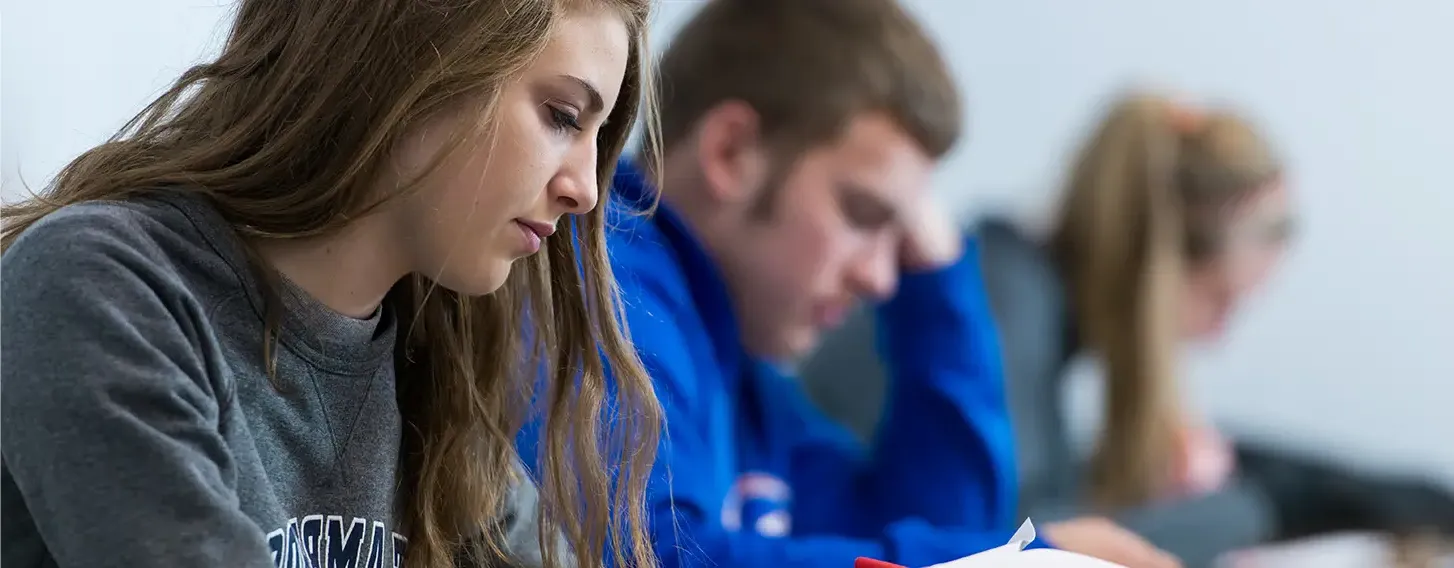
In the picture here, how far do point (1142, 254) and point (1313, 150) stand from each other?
0.52 meters

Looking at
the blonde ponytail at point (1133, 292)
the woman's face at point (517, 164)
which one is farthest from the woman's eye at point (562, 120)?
the blonde ponytail at point (1133, 292)

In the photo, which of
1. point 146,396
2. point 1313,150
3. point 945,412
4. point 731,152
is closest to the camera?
point 146,396

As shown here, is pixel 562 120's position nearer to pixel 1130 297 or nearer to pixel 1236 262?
pixel 1130 297

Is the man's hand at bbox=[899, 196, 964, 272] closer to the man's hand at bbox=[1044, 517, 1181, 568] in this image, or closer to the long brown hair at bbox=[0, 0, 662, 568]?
the man's hand at bbox=[1044, 517, 1181, 568]

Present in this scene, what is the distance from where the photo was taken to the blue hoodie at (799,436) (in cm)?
88

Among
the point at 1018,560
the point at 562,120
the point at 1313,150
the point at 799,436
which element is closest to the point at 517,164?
the point at 562,120

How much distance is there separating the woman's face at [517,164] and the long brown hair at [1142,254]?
3.65 ft

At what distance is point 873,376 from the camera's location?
1.66 m

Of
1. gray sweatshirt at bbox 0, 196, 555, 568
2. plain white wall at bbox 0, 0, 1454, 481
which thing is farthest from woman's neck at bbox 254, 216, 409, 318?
plain white wall at bbox 0, 0, 1454, 481

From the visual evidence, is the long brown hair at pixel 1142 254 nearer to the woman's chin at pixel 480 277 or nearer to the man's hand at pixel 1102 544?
the man's hand at pixel 1102 544

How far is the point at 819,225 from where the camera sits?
1.15 metres

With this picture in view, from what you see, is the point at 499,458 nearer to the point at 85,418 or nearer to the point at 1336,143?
the point at 85,418

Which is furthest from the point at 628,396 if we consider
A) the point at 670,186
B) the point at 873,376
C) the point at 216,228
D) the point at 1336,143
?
the point at 1336,143

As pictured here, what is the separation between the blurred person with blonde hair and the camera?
1.66 m
